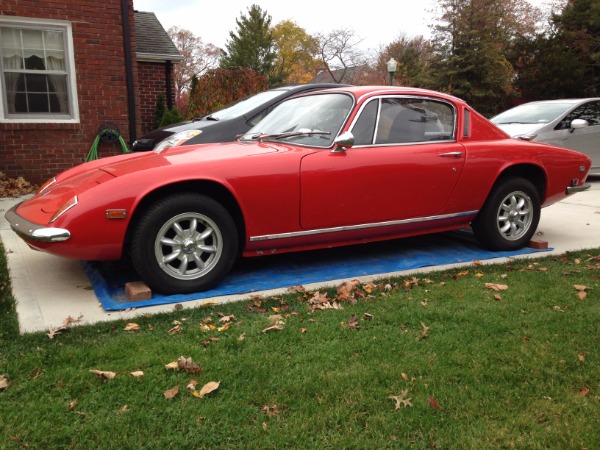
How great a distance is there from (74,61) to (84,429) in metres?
8.85

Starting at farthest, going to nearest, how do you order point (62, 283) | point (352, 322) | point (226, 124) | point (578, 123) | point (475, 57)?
point (475, 57), point (578, 123), point (226, 124), point (62, 283), point (352, 322)

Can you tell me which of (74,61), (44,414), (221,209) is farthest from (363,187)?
(74,61)

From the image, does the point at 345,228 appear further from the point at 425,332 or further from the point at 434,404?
the point at 434,404

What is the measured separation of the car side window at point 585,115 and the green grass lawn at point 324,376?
7217 millimetres

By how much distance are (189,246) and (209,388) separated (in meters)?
1.51

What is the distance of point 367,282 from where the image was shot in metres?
4.39

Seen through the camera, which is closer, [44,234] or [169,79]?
[44,234]

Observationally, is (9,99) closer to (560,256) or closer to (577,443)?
(560,256)

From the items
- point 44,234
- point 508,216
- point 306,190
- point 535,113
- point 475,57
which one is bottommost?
point 508,216

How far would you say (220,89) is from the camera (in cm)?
1475

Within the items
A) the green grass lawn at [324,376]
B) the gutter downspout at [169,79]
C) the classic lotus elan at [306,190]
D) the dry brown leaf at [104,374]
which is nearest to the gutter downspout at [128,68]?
the gutter downspout at [169,79]

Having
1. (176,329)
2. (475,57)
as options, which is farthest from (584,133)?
(475,57)

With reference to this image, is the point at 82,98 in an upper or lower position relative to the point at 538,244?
upper

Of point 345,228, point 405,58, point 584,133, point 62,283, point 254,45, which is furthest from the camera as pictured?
point 254,45
